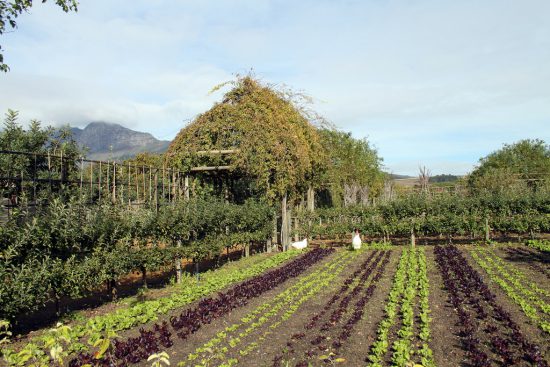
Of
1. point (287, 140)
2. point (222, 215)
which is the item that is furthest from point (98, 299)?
point (287, 140)

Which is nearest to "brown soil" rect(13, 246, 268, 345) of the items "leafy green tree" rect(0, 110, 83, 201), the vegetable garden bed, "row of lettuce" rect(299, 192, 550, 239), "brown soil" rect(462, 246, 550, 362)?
the vegetable garden bed

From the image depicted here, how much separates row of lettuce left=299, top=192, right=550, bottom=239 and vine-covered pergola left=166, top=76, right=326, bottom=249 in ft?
11.6

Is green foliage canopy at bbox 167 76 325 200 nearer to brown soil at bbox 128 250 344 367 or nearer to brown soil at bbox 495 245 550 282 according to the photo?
brown soil at bbox 128 250 344 367

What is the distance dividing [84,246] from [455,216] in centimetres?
1493

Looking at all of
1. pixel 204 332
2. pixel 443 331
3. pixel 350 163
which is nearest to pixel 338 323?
pixel 443 331

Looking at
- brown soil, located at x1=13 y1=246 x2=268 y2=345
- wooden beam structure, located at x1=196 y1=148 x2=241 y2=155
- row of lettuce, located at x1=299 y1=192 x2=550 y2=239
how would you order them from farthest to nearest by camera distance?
row of lettuce, located at x1=299 y1=192 x2=550 y2=239, wooden beam structure, located at x1=196 y1=148 x2=241 y2=155, brown soil, located at x1=13 y1=246 x2=268 y2=345

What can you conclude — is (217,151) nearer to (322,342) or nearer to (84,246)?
(84,246)

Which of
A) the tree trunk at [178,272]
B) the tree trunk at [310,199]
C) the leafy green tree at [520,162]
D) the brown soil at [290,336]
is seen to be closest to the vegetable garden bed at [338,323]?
the brown soil at [290,336]

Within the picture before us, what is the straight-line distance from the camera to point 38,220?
23.1 feet

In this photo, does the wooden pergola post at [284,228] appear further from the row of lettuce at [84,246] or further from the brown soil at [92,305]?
the brown soil at [92,305]

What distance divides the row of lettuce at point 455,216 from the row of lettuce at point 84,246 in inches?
337

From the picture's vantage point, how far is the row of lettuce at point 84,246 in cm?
647

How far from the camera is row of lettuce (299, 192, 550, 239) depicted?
1770cm

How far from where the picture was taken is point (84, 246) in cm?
812
